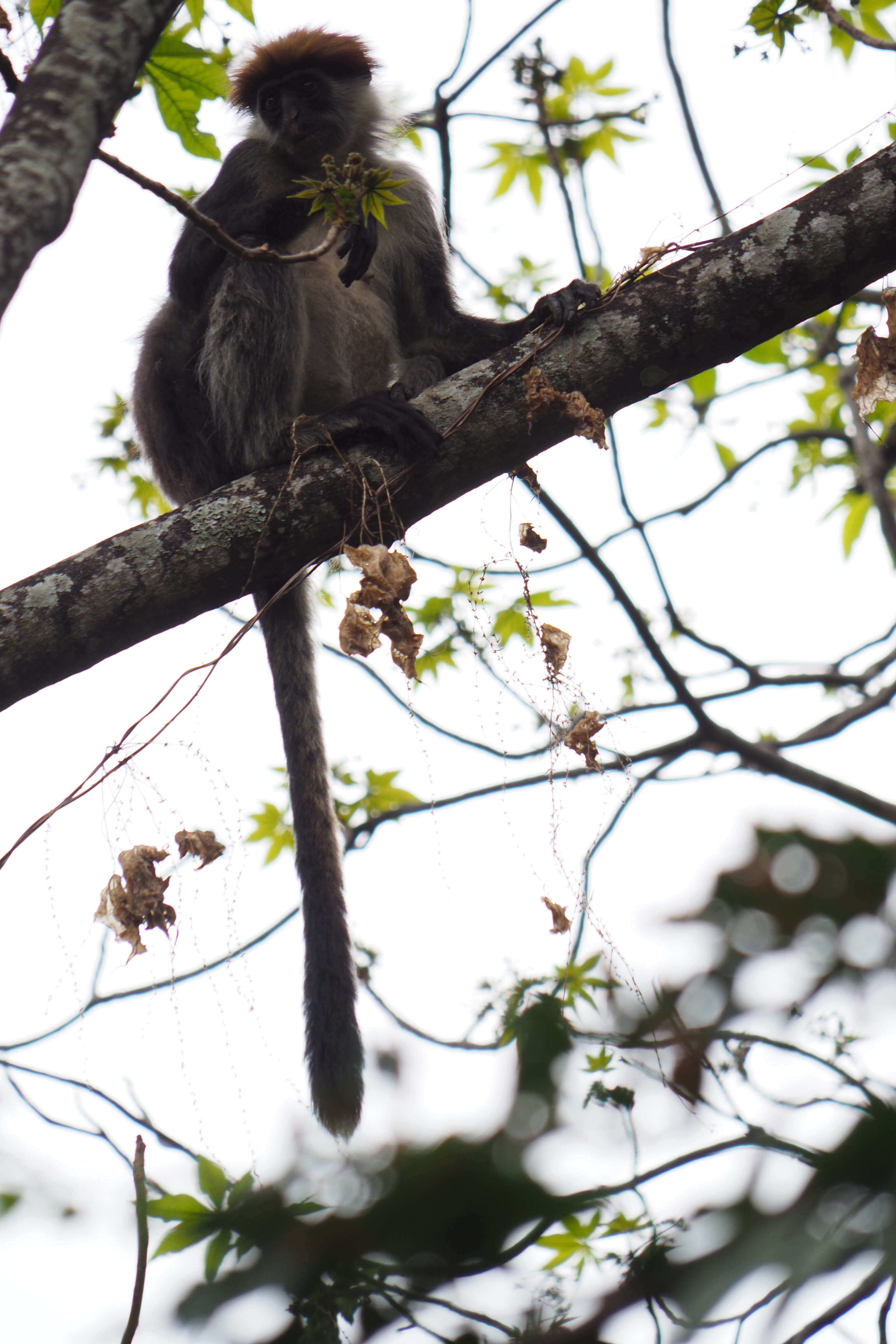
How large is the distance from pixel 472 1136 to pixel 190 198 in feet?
18.9

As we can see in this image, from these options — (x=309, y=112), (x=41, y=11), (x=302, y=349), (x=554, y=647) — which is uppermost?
(x=309, y=112)

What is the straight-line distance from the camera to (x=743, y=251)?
3092mm

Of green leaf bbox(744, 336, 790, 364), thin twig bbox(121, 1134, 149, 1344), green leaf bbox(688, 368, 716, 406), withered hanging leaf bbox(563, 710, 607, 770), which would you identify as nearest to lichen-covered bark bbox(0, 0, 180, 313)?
thin twig bbox(121, 1134, 149, 1344)

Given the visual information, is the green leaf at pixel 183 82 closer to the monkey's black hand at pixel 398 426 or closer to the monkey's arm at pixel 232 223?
the monkey's arm at pixel 232 223

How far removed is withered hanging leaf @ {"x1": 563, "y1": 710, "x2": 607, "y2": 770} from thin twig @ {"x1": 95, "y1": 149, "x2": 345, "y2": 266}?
119 centimetres

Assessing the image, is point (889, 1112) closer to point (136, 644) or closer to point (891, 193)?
point (136, 644)

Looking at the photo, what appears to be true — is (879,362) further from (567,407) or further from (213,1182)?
(213,1182)

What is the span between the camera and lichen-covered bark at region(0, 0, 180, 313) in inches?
70.3

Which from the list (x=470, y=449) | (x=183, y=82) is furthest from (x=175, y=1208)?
(x=183, y=82)

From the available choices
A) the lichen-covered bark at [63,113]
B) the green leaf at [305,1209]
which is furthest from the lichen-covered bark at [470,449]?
the green leaf at [305,1209]

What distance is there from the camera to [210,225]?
2441mm

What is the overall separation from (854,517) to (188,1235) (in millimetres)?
5811

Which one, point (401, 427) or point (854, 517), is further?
point (854, 517)

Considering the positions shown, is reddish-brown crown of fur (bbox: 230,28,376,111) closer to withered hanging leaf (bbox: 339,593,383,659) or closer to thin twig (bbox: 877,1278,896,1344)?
withered hanging leaf (bbox: 339,593,383,659)
